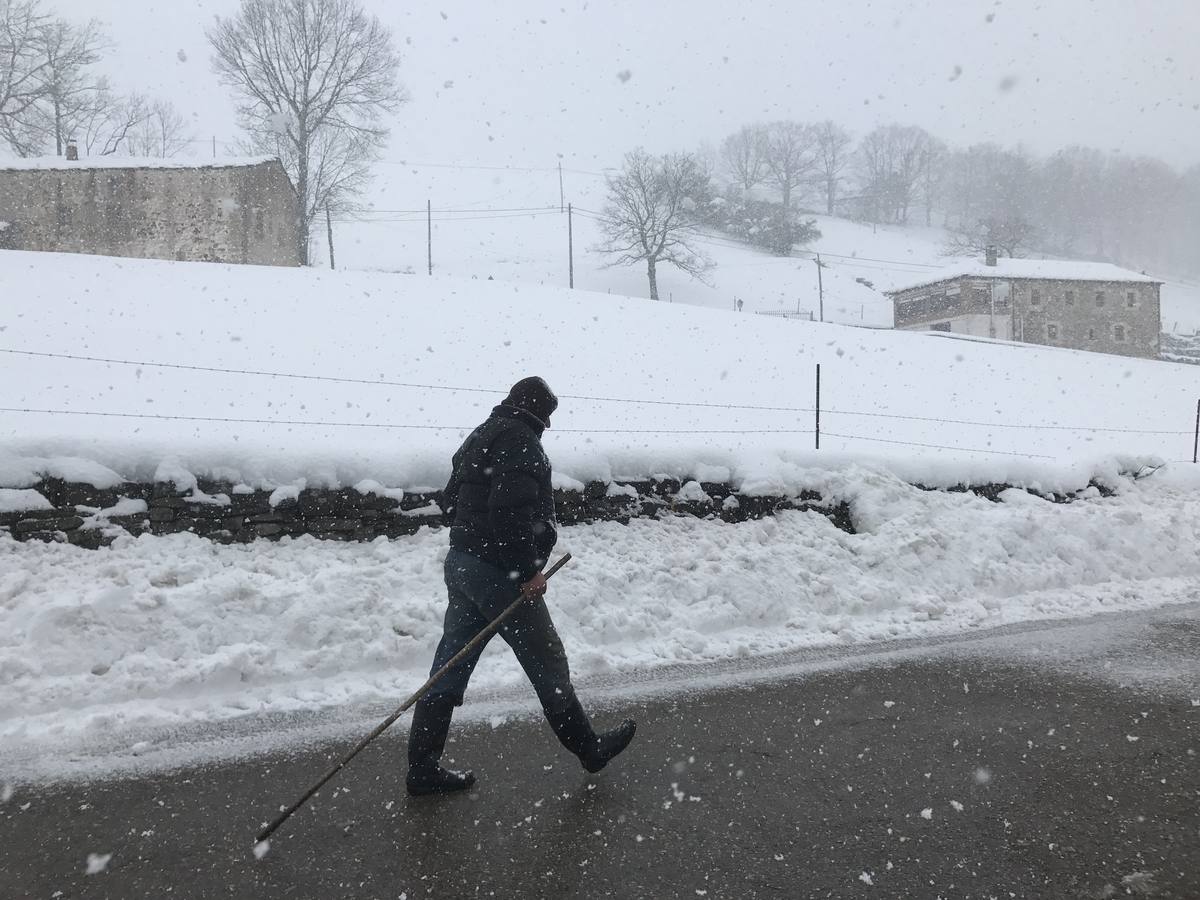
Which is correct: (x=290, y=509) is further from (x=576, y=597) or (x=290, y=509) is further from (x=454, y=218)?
(x=454, y=218)

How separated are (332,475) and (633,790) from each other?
13.5 ft

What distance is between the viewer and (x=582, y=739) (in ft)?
12.1

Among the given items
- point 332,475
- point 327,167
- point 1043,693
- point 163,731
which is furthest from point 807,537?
point 327,167

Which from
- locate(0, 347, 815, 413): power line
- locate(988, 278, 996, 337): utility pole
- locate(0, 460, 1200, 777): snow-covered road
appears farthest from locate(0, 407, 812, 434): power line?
locate(988, 278, 996, 337): utility pole

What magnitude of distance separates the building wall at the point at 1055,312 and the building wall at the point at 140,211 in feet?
143

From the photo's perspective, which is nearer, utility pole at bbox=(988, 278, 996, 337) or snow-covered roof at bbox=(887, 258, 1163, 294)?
utility pole at bbox=(988, 278, 996, 337)

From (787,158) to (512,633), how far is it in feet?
307

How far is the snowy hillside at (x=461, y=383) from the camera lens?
318 inches

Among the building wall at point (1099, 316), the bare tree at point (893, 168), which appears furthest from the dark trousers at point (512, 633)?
the bare tree at point (893, 168)

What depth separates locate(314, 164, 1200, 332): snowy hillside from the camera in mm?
58688

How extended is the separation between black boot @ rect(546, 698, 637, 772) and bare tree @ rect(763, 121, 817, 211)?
89.4m

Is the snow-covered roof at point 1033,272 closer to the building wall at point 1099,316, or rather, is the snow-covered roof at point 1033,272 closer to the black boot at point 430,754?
the building wall at point 1099,316

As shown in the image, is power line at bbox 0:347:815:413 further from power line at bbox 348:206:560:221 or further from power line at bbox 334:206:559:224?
power line at bbox 348:206:560:221

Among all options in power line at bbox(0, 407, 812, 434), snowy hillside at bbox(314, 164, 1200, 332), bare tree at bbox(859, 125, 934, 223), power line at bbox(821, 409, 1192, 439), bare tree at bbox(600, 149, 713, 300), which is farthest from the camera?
bare tree at bbox(859, 125, 934, 223)
